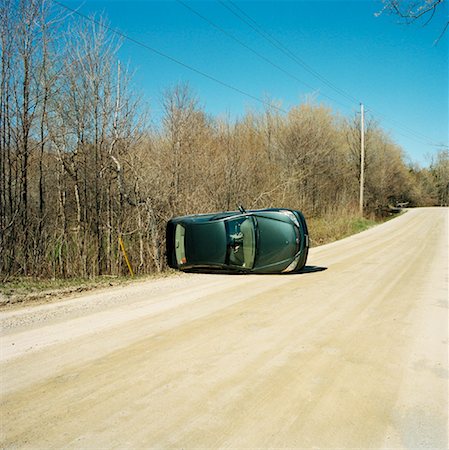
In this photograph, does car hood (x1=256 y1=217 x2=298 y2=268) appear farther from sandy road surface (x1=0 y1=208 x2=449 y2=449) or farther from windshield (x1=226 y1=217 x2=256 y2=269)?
sandy road surface (x1=0 y1=208 x2=449 y2=449)

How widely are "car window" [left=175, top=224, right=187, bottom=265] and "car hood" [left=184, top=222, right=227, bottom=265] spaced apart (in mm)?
131

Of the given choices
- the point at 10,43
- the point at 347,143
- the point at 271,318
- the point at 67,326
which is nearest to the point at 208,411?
the point at 271,318

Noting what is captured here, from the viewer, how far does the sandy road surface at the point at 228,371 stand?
8.91 ft

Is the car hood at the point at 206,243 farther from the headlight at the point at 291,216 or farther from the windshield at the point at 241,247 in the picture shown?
the headlight at the point at 291,216

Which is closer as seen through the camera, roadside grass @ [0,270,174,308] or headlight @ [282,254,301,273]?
roadside grass @ [0,270,174,308]

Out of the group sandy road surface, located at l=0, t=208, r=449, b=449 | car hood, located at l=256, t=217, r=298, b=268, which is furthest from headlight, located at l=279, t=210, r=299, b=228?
sandy road surface, located at l=0, t=208, r=449, b=449

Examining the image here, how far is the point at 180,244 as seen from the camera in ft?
31.2

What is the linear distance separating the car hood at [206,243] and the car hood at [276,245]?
0.88m

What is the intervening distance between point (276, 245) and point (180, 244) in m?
2.42

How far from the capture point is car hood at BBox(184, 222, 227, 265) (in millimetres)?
8891

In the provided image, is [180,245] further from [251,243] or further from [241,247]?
[251,243]

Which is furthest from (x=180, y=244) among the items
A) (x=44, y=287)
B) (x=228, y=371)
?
(x=228, y=371)

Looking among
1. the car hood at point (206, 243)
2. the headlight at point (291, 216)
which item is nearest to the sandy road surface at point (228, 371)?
the car hood at point (206, 243)

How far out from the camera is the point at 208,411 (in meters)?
2.96
